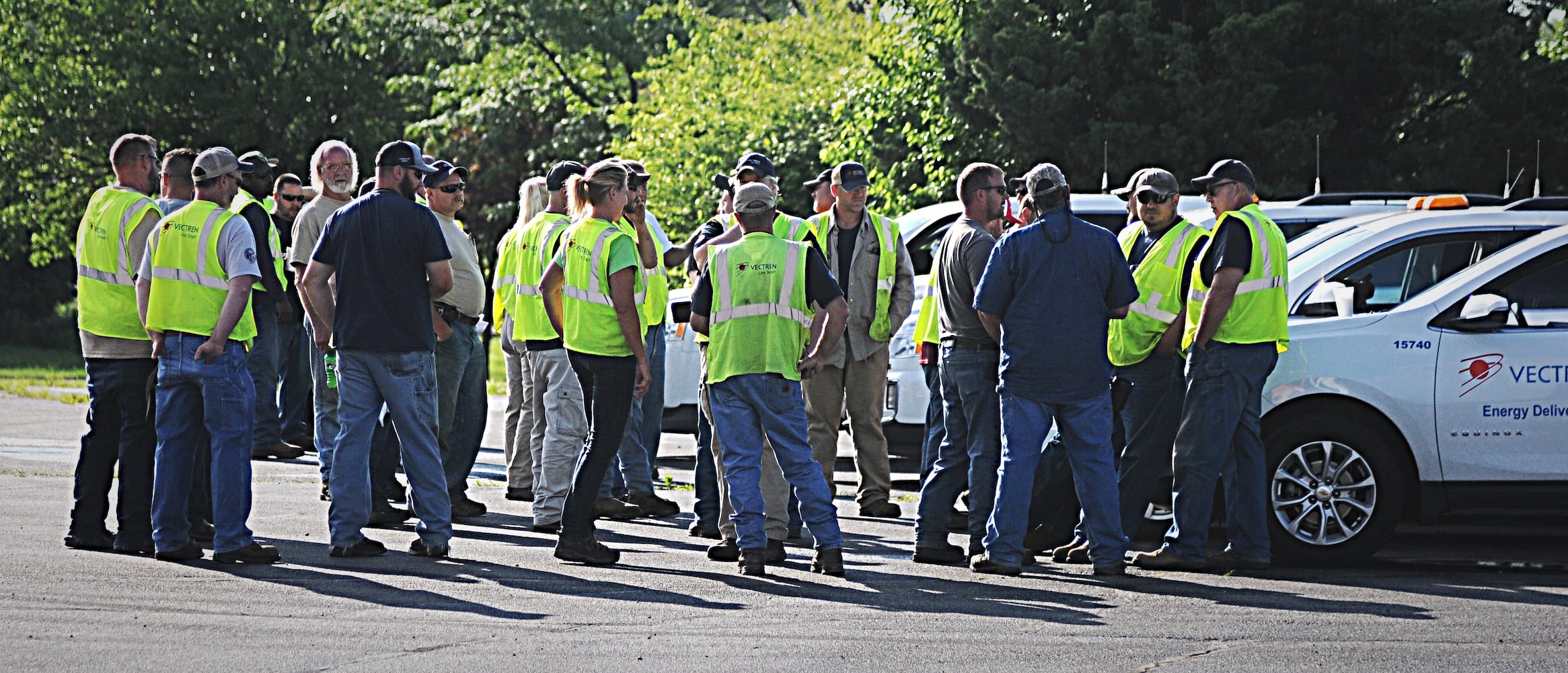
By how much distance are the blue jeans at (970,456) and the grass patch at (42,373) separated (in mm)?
9543

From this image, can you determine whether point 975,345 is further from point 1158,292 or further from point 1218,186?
point 1218,186

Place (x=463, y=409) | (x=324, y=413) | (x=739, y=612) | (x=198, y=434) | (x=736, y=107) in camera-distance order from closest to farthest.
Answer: (x=739, y=612) < (x=198, y=434) < (x=324, y=413) < (x=463, y=409) < (x=736, y=107)

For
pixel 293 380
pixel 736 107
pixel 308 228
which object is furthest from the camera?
pixel 736 107

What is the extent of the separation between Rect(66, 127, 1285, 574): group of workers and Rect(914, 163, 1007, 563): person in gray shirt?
0.01 metres

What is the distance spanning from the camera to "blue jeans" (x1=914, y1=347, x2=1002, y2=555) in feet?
26.8

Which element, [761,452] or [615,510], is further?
[615,510]

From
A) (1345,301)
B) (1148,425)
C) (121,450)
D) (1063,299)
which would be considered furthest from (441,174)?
(1345,301)

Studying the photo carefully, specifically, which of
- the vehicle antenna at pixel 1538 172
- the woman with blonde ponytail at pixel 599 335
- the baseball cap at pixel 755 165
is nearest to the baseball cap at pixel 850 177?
the baseball cap at pixel 755 165

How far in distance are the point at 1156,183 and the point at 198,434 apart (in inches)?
178

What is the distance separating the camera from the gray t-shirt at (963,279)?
8.24 m

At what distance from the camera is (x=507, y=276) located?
396 inches

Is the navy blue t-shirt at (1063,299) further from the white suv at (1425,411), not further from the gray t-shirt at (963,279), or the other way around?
the white suv at (1425,411)

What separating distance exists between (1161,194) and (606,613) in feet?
10.5

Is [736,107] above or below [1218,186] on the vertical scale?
above
